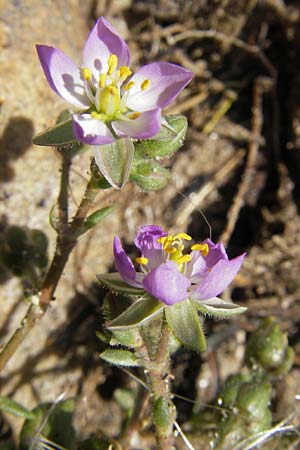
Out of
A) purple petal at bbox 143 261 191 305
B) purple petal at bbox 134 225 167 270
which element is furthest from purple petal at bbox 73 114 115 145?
purple petal at bbox 143 261 191 305

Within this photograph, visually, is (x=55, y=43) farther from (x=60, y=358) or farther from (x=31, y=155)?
(x=60, y=358)

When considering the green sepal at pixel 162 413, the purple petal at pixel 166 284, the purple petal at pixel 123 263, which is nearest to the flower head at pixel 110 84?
the purple petal at pixel 123 263

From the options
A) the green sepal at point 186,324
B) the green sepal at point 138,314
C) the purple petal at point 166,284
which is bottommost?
the green sepal at point 186,324

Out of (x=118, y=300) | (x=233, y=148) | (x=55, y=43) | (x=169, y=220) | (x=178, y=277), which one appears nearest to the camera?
(x=178, y=277)

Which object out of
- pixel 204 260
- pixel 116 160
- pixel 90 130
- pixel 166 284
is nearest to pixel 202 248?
pixel 204 260

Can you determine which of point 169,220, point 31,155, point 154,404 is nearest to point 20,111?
point 31,155

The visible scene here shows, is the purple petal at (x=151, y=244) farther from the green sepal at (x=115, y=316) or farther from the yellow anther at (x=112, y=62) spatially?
the yellow anther at (x=112, y=62)
